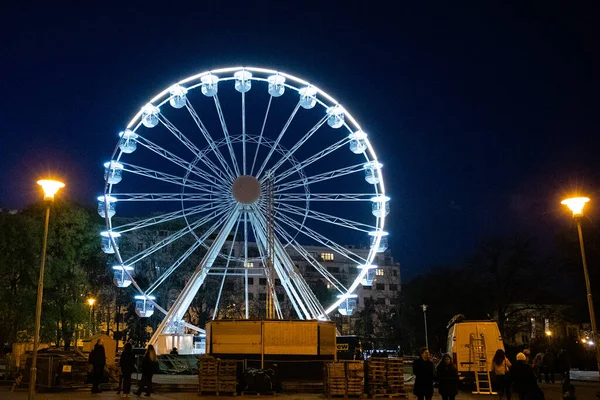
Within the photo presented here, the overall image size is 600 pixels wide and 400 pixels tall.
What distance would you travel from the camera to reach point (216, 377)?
2006 centimetres

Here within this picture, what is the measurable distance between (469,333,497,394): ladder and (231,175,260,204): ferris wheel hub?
14.0m

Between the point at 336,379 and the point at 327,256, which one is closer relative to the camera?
the point at 336,379

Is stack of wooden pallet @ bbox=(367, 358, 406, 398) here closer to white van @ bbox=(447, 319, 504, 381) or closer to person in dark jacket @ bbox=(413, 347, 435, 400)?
white van @ bbox=(447, 319, 504, 381)

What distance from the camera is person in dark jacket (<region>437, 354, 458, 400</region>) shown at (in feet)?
49.9

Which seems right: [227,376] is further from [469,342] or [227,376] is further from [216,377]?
[469,342]

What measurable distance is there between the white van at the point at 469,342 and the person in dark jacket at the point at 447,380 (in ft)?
21.3

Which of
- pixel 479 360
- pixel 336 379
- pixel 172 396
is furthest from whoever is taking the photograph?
pixel 479 360

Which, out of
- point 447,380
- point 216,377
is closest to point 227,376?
point 216,377

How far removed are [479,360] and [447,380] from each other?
6.91 m

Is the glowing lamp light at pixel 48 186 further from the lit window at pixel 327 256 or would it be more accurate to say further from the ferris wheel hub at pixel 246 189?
the lit window at pixel 327 256

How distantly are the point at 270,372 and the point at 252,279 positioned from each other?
82.6 meters

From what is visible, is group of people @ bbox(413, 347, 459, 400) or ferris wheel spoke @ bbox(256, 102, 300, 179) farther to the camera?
ferris wheel spoke @ bbox(256, 102, 300, 179)

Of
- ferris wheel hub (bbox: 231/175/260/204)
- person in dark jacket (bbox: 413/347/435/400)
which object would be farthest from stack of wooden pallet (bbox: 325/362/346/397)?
ferris wheel hub (bbox: 231/175/260/204)

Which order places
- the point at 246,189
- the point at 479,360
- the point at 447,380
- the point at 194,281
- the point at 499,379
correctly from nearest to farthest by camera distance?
the point at 447,380 → the point at 499,379 → the point at 479,360 → the point at 246,189 → the point at 194,281
